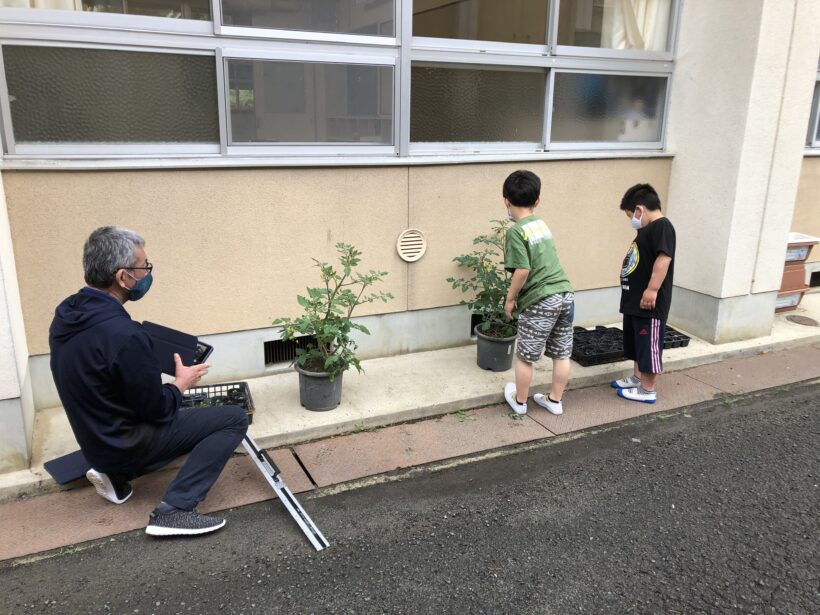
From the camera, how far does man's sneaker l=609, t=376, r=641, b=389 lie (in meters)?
5.09

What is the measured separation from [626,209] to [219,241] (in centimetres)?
296

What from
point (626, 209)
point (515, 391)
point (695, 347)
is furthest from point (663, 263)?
point (695, 347)

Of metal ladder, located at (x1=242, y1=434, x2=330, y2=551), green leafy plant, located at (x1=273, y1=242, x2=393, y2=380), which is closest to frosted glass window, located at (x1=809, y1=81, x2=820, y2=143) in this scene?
green leafy plant, located at (x1=273, y1=242, x2=393, y2=380)

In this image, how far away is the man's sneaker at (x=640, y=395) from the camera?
495cm

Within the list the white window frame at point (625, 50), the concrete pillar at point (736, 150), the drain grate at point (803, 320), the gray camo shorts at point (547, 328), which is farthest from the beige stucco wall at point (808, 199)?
the gray camo shorts at point (547, 328)

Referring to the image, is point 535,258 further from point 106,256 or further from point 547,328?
point 106,256

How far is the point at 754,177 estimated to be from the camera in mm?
5637

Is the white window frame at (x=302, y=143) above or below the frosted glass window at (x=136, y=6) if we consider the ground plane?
below

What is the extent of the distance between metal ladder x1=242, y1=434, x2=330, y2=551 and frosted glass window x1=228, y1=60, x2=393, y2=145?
90.0 inches

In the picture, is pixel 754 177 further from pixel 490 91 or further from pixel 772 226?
pixel 490 91

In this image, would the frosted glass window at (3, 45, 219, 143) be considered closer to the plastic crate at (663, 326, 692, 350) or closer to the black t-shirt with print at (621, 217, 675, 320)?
the black t-shirt with print at (621, 217, 675, 320)

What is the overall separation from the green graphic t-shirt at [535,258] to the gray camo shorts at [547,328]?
0.20ft

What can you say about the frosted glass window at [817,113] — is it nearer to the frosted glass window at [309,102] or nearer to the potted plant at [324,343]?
the frosted glass window at [309,102]

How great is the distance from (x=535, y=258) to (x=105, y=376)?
272 cm
